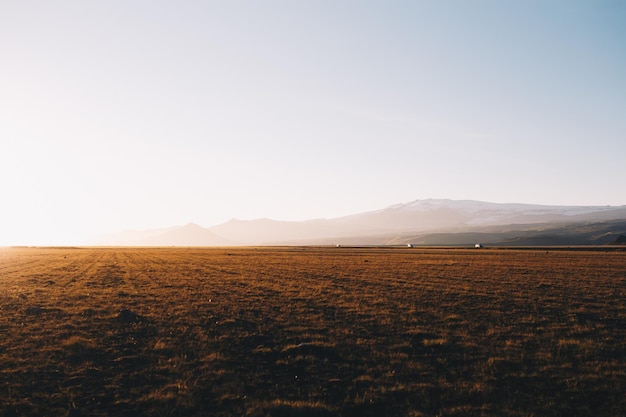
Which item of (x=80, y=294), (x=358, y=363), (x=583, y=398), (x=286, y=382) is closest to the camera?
(x=583, y=398)

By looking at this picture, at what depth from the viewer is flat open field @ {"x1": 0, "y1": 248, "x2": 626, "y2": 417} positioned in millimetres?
11062

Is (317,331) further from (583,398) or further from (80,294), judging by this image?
(80,294)

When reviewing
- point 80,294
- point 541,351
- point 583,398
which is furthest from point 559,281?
point 80,294

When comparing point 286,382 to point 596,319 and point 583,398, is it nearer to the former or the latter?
point 583,398

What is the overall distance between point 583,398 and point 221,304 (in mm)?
19710

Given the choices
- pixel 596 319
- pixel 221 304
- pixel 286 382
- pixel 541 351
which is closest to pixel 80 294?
pixel 221 304

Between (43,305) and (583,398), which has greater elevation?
(43,305)

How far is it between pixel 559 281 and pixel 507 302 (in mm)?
14103

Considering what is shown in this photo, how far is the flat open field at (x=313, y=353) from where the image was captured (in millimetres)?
11062

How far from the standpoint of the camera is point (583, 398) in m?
11.3

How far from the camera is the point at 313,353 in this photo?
15.3 m

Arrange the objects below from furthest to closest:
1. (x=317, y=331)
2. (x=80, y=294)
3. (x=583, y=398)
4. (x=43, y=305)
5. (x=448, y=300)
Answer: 1. (x=80, y=294)
2. (x=448, y=300)
3. (x=43, y=305)
4. (x=317, y=331)
5. (x=583, y=398)

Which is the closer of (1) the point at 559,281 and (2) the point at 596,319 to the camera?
(2) the point at 596,319

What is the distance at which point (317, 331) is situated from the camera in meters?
18.5
